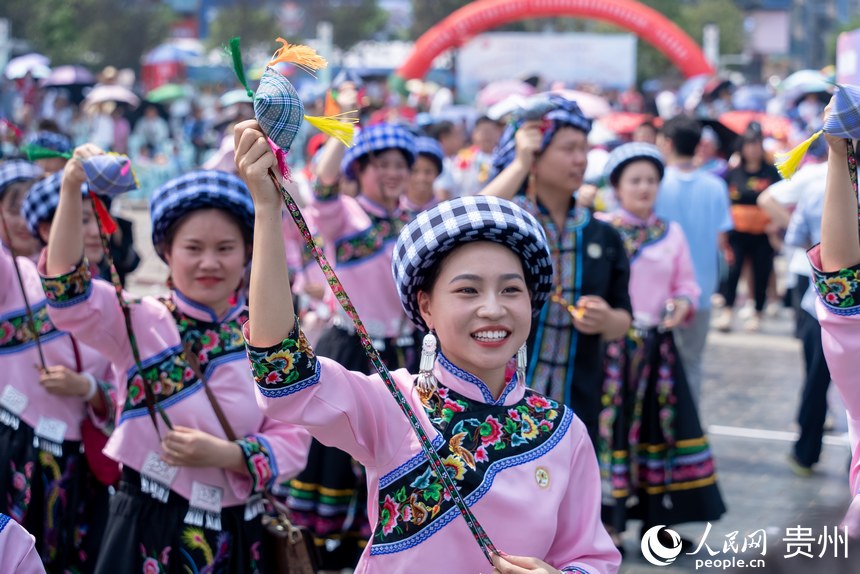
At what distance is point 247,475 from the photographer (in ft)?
11.3

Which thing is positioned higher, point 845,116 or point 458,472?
point 845,116

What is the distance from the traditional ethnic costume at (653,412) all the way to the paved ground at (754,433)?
23cm

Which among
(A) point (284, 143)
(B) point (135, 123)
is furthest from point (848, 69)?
(B) point (135, 123)

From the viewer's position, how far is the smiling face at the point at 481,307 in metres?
2.66

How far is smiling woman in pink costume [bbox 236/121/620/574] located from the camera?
240cm

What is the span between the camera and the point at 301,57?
96.4 inches

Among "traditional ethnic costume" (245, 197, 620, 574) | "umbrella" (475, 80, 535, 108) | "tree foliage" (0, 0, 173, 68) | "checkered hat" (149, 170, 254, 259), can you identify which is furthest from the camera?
"tree foliage" (0, 0, 173, 68)

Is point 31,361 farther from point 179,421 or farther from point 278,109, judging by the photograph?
point 278,109

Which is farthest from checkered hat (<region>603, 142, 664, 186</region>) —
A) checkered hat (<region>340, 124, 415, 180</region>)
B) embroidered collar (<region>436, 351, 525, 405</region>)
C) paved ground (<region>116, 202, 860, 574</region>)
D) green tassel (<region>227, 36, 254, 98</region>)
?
green tassel (<region>227, 36, 254, 98</region>)

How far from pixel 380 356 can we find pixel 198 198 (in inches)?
41.4

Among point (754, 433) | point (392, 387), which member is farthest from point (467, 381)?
point (754, 433)

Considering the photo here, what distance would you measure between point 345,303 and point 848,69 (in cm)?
632

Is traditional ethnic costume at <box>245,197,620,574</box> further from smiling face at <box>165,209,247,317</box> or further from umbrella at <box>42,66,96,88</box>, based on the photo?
umbrella at <box>42,66,96,88</box>

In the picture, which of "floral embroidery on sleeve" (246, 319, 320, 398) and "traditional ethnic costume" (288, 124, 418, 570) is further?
"traditional ethnic costume" (288, 124, 418, 570)
